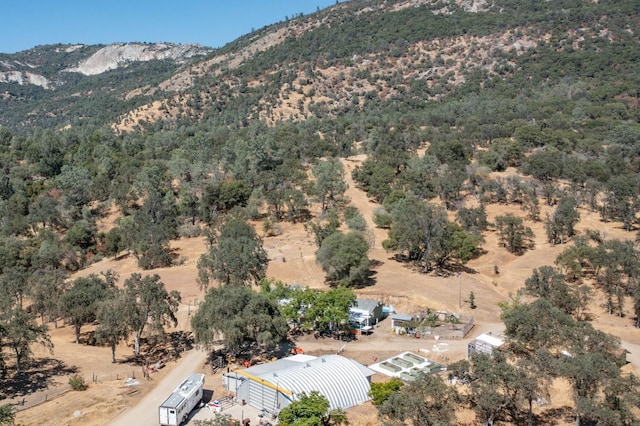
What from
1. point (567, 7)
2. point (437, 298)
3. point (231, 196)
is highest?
point (567, 7)

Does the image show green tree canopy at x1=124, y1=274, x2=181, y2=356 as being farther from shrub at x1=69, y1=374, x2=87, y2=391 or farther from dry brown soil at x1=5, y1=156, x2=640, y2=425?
shrub at x1=69, y1=374, x2=87, y2=391

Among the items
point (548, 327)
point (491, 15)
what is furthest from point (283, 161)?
point (491, 15)

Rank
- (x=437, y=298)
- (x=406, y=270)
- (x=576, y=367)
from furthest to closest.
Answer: (x=406, y=270) < (x=437, y=298) < (x=576, y=367)

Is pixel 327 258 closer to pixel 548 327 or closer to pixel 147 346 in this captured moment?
pixel 147 346

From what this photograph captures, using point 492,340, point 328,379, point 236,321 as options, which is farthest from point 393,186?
point 328,379

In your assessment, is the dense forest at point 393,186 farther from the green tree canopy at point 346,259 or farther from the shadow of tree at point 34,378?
the shadow of tree at point 34,378

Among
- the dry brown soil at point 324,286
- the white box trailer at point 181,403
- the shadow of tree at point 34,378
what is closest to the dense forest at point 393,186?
the shadow of tree at point 34,378

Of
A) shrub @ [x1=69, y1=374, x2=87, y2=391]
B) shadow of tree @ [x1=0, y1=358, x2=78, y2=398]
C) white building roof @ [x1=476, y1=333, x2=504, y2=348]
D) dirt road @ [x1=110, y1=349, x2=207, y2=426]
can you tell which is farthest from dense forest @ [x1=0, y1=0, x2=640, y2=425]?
shrub @ [x1=69, y1=374, x2=87, y2=391]
